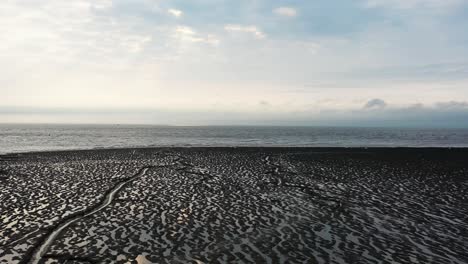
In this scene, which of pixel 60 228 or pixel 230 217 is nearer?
pixel 60 228

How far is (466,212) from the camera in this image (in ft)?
63.3

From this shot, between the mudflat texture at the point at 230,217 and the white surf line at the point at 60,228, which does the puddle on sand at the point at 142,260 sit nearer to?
the mudflat texture at the point at 230,217

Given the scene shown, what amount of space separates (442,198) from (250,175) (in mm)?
16478

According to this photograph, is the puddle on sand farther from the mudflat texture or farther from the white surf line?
the white surf line

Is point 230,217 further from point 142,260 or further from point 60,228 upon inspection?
point 60,228

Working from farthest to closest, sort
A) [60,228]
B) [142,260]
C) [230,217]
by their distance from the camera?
[230,217] < [60,228] < [142,260]

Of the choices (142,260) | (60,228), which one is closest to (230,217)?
(142,260)

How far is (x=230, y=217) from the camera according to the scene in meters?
17.8

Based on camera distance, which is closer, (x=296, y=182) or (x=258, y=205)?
(x=258, y=205)

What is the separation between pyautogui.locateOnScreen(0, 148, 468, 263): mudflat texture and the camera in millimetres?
12703

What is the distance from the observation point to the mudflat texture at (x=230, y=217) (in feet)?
41.7

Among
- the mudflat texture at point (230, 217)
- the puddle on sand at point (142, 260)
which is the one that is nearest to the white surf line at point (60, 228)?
the mudflat texture at point (230, 217)

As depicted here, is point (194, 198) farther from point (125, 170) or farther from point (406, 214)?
point (125, 170)

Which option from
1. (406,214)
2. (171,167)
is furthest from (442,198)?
(171,167)
